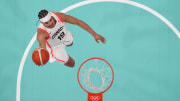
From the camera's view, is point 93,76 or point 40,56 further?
point 93,76

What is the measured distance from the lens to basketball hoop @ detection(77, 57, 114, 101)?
11.8 feet

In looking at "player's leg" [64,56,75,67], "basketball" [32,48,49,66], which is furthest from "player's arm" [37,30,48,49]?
"player's leg" [64,56,75,67]

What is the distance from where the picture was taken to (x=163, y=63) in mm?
3672

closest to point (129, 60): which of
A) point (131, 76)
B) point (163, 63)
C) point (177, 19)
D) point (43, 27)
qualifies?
point (131, 76)

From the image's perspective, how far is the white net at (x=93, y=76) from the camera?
3.62 meters

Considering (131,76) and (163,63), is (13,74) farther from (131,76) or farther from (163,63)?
(163,63)

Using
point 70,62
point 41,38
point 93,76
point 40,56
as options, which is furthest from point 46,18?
point 93,76

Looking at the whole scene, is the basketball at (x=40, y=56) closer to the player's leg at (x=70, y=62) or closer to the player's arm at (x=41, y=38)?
the player's arm at (x=41, y=38)

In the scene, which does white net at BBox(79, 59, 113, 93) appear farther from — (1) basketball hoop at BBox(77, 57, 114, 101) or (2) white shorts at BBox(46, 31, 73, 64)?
(2) white shorts at BBox(46, 31, 73, 64)

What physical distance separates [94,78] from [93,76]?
37 mm

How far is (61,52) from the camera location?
3510 mm

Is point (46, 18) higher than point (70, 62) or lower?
higher

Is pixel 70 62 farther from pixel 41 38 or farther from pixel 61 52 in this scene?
pixel 41 38

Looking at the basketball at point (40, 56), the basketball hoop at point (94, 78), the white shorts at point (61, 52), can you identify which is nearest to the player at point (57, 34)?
the white shorts at point (61, 52)
